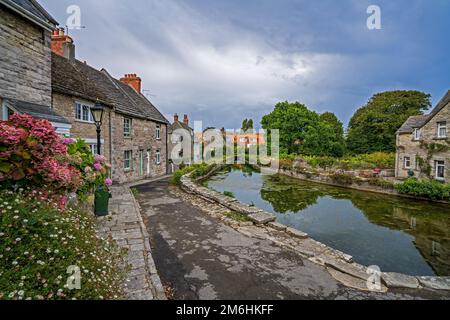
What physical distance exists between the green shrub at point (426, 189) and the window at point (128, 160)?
744 inches

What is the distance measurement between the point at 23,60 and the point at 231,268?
29.0 feet

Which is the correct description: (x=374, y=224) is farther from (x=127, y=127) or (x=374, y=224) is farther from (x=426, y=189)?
(x=127, y=127)

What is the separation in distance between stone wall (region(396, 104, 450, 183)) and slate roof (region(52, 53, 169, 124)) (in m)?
22.5

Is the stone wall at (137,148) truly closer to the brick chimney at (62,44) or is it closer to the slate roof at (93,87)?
the slate roof at (93,87)

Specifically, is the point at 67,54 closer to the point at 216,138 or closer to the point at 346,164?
the point at 346,164

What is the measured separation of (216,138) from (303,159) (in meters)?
33.0

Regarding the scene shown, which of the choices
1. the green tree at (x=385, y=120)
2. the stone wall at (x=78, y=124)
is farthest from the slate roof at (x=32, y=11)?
the green tree at (x=385, y=120)

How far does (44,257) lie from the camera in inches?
105

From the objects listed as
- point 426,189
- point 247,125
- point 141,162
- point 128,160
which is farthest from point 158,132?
point 247,125

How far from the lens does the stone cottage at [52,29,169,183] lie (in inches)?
439

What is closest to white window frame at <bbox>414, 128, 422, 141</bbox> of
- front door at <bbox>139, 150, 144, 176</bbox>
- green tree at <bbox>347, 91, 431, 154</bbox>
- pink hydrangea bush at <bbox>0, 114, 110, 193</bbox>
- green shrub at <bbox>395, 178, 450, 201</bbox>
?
green shrub at <bbox>395, 178, 450, 201</bbox>

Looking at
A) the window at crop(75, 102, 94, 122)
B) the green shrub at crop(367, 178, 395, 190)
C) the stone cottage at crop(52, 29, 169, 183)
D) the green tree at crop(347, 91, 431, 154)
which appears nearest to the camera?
the stone cottage at crop(52, 29, 169, 183)

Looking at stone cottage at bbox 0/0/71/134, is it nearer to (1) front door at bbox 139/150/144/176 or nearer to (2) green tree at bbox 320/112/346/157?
(1) front door at bbox 139/150/144/176
